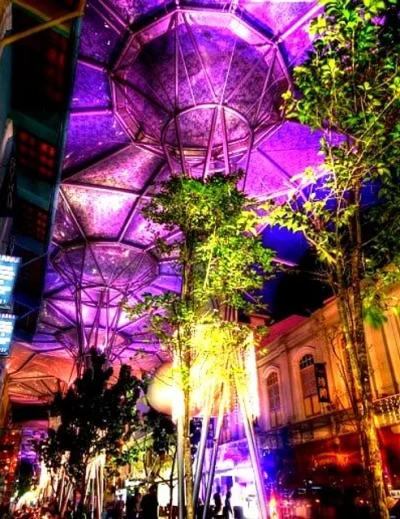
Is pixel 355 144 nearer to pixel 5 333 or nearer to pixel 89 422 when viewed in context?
pixel 5 333

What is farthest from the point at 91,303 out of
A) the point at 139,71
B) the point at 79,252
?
the point at 139,71

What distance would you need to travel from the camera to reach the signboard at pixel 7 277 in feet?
29.2

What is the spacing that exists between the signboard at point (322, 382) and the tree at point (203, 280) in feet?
35.8

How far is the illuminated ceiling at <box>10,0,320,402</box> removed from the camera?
11602 millimetres

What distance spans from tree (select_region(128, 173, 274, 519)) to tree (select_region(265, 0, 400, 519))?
269 cm

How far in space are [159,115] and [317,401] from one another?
573 inches

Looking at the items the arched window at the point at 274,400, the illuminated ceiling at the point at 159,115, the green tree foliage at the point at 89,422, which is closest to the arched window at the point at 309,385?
the arched window at the point at 274,400

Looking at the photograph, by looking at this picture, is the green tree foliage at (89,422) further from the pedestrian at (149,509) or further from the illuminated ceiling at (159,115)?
the pedestrian at (149,509)

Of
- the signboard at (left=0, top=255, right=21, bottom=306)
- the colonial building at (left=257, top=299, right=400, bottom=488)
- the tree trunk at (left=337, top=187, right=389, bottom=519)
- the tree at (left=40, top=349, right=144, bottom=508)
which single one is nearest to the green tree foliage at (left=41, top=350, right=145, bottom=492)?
the tree at (left=40, top=349, right=144, bottom=508)

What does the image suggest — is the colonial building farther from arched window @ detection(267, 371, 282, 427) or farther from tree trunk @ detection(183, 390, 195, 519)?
tree trunk @ detection(183, 390, 195, 519)

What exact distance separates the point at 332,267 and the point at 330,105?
6.40 feet

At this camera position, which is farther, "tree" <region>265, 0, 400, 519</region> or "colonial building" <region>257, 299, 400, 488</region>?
"colonial building" <region>257, 299, 400, 488</region>

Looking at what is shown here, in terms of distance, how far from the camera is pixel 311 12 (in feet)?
37.7

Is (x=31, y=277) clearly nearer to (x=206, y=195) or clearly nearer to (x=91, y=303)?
(x=91, y=303)
